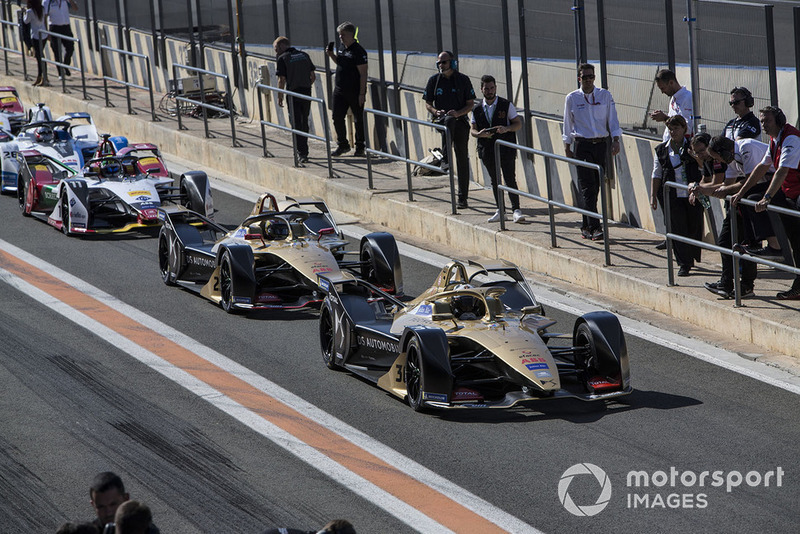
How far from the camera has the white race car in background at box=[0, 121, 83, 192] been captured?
67.2 ft

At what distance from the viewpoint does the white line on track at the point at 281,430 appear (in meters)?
8.24

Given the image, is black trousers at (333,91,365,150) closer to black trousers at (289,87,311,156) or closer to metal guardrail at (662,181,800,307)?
black trousers at (289,87,311,156)

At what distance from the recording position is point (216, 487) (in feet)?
28.8

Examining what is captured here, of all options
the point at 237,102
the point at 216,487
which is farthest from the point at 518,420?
the point at 237,102

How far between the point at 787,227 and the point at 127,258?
8.79 metres

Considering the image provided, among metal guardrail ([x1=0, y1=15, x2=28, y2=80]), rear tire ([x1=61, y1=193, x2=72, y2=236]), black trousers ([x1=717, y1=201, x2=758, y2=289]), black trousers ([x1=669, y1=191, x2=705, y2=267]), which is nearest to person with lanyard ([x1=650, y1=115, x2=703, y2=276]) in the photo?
black trousers ([x1=669, y1=191, x2=705, y2=267])

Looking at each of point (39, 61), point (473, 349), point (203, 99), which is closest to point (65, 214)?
point (203, 99)

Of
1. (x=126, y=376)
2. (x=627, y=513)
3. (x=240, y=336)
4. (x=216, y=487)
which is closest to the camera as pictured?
(x=627, y=513)

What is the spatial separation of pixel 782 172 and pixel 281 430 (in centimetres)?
550

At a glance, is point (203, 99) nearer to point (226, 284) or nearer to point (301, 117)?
point (301, 117)

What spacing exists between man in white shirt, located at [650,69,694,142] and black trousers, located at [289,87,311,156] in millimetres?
7553

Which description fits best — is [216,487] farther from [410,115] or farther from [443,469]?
[410,115]

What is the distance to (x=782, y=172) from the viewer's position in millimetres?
11742

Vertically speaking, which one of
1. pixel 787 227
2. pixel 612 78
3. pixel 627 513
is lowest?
pixel 627 513
